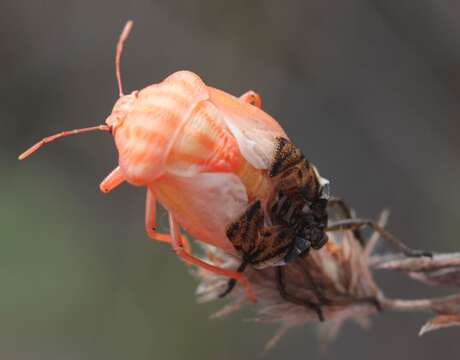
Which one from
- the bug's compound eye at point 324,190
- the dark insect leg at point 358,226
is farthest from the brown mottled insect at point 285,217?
the dark insect leg at point 358,226

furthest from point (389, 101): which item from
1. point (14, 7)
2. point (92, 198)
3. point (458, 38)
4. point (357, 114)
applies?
point (14, 7)

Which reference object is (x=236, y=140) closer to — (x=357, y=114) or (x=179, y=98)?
(x=179, y=98)

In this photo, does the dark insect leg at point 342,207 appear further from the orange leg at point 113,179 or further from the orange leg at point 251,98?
the orange leg at point 113,179

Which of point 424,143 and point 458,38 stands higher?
point 458,38

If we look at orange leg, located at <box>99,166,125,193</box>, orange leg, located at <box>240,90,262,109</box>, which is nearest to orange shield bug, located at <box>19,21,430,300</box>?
orange leg, located at <box>99,166,125,193</box>

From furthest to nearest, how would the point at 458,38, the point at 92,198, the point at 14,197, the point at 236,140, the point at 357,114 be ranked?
the point at 92,198
the point at 357,114
the point at 14,197
the point at 458,38
the point at 236,140

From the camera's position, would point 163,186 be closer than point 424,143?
Yes
